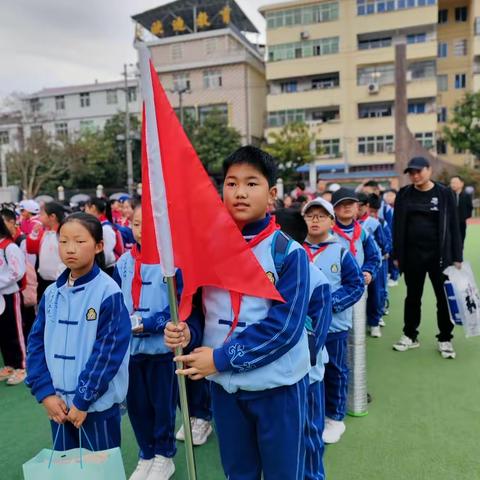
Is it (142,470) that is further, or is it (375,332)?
(375,332)

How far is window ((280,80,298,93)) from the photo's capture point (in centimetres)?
3116

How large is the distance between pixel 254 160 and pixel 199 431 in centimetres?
202

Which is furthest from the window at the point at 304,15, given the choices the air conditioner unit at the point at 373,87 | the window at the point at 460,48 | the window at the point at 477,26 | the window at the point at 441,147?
the window at the point at 441,147

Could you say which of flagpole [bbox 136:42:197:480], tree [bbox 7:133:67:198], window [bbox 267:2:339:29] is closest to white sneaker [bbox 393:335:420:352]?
flagpole [bbox 136:42:197:480]

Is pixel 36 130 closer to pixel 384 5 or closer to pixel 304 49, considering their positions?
pixel 304 49

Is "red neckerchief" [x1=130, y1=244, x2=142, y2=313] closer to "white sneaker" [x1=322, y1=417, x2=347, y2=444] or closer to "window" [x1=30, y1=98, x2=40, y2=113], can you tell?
"white sneaker" [x1=322, y1=417, x2=347, y2=444]

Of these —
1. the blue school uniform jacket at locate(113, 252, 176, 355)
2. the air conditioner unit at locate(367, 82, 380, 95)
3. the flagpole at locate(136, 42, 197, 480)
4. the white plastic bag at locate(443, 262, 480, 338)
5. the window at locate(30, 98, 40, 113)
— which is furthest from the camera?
the window at locate(30, 98, 40, 113)

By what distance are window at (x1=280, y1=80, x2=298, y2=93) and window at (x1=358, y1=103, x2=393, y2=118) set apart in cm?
449

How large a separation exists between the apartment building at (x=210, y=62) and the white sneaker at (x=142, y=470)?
29335 millimetres

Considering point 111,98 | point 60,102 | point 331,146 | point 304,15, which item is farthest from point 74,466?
point 60,102

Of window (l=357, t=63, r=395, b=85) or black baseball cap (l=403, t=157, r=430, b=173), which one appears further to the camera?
window (l=357, t=63, r=395, b=85)

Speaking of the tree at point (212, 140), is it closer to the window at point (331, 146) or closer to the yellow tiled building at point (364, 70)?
the yellow tiled building at point (364, 70)

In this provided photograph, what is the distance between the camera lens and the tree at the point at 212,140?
2711cm

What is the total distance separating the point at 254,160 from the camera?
5.08 feet
